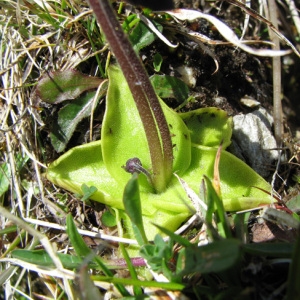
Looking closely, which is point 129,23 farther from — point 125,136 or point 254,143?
point 254,143

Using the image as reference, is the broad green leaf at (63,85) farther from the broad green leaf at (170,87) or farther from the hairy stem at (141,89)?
the hairy stem at (141,89)

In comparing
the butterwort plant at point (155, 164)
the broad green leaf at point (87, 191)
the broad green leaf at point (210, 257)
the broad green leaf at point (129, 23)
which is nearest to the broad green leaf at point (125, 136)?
the butterwort plant at point (155, 164)

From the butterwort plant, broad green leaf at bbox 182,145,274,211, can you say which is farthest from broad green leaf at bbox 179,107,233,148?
broad green leaf at bbox 182,145,274,211

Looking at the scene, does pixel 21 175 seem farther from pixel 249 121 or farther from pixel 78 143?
pixel 249 121

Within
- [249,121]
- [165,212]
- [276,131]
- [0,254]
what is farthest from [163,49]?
[0,254]

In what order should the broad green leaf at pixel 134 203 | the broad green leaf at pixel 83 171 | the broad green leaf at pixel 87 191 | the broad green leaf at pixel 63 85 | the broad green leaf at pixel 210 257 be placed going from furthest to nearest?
the broad green leaf at pixel 63 85, the broad green leaf at pixel 83 171, the broad green leaf at pixel 87 191, the broad green leaf at pixel 134 203, the broad green leaf at pixel 210 257

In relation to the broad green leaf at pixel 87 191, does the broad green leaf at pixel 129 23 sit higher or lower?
higher

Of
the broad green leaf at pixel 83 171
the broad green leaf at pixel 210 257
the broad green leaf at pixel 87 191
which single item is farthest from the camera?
the broad green leaf at pixel 83 171
